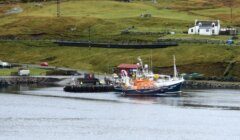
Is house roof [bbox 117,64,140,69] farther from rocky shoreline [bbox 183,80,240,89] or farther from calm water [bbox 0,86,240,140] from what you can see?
calm water [bbox 0,86,240,140]

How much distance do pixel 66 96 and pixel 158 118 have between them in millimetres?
32656

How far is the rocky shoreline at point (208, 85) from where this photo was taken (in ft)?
576

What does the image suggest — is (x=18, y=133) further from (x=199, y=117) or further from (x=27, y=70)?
(x=27, y=70)

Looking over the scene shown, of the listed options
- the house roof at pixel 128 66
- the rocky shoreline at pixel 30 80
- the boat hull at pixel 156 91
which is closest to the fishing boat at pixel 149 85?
the boat hull at pixel 156 91

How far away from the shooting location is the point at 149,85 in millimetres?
170000

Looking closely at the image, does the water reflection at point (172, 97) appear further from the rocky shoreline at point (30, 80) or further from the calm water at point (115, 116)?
the rocky shoreline at point (30, 80)

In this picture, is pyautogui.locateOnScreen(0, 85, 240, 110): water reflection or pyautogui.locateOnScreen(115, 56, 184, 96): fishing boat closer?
pyautogui.locateOnScreen(0, 85, 240, 110): water reflection

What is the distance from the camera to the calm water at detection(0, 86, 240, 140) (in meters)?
116

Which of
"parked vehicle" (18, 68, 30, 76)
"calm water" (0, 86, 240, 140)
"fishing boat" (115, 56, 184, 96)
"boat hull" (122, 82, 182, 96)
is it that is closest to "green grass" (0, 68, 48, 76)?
"parked vehicle" (18, 68, 30, 76)

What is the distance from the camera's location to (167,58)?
629ft

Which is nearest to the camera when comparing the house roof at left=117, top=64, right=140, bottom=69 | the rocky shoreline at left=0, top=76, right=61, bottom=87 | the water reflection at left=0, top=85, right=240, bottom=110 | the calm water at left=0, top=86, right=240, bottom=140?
the calm water at left=0, top=86, right=240, bottom=140

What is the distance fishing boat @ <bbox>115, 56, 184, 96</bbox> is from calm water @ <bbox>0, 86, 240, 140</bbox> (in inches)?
106

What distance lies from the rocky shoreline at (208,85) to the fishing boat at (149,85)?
664 cm

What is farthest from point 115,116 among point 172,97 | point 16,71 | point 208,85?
point 16,71
